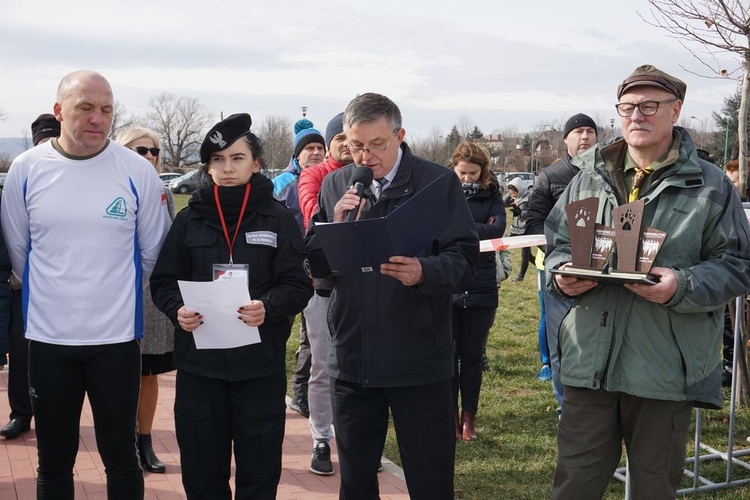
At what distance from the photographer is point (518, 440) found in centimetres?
602

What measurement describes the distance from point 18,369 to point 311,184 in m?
2.76

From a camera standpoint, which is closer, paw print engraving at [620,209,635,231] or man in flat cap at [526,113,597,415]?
paw print engraving at [620,209,635,231]

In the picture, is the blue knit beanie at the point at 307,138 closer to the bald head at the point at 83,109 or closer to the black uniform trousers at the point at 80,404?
the bald head at the point at 83,109

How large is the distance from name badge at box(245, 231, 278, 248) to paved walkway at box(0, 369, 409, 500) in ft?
6.16

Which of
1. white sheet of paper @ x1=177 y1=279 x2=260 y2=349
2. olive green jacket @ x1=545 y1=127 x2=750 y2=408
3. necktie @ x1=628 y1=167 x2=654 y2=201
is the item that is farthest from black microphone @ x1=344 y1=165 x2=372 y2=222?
necktie @ x1=628 y1=167 x2=654 y2=201

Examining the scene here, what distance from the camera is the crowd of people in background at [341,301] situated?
3.43 m

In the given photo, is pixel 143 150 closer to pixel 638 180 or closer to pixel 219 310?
pixel 219 310

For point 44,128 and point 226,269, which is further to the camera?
point 44,128

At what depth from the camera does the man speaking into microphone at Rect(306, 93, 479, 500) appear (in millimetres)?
3551

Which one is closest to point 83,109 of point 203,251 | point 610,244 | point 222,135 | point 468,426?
point 222,135

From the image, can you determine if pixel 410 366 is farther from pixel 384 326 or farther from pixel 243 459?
pixel 243 459

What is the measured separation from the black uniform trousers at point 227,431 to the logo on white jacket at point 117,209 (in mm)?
806

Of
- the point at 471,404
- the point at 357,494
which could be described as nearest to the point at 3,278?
the point at 357,494

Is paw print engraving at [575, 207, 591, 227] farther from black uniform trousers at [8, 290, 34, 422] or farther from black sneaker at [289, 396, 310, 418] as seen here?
black uniform trousers at [8, 290, 34, 422]
